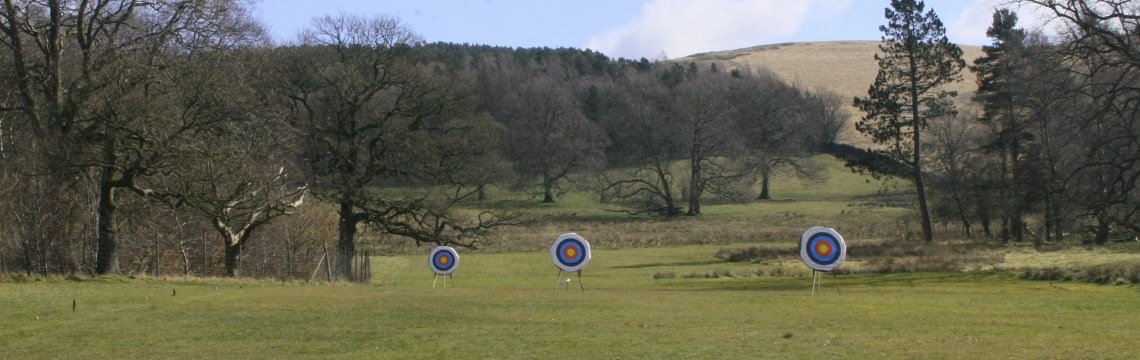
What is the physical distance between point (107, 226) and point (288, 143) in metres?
7.44

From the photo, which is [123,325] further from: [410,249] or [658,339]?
[410,249]

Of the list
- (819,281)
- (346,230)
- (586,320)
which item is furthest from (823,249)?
(346,230)

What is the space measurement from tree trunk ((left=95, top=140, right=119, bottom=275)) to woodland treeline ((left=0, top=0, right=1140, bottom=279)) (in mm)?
49

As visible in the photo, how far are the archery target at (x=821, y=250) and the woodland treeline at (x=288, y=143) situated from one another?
32.2 feet

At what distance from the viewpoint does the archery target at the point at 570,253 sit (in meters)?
27.5

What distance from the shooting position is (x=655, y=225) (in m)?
75.1

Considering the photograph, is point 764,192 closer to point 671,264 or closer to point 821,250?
point 671,264

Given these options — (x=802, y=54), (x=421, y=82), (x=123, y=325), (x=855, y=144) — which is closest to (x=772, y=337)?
(x=123, y=325)

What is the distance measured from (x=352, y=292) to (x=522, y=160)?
6370cm

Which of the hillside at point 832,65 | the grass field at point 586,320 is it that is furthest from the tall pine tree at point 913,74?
the hillside at point 832,65

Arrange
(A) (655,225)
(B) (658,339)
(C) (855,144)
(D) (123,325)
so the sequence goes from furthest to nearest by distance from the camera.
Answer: (C) (855,144)
(A) (655,225)
(D) (123,325)
(B) (658,339)

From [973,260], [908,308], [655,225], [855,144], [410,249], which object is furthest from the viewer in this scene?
[855,144]

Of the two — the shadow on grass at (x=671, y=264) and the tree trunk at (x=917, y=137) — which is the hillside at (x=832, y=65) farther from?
the shadow on grass at (x=671, y=264)

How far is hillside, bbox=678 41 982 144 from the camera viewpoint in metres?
134
